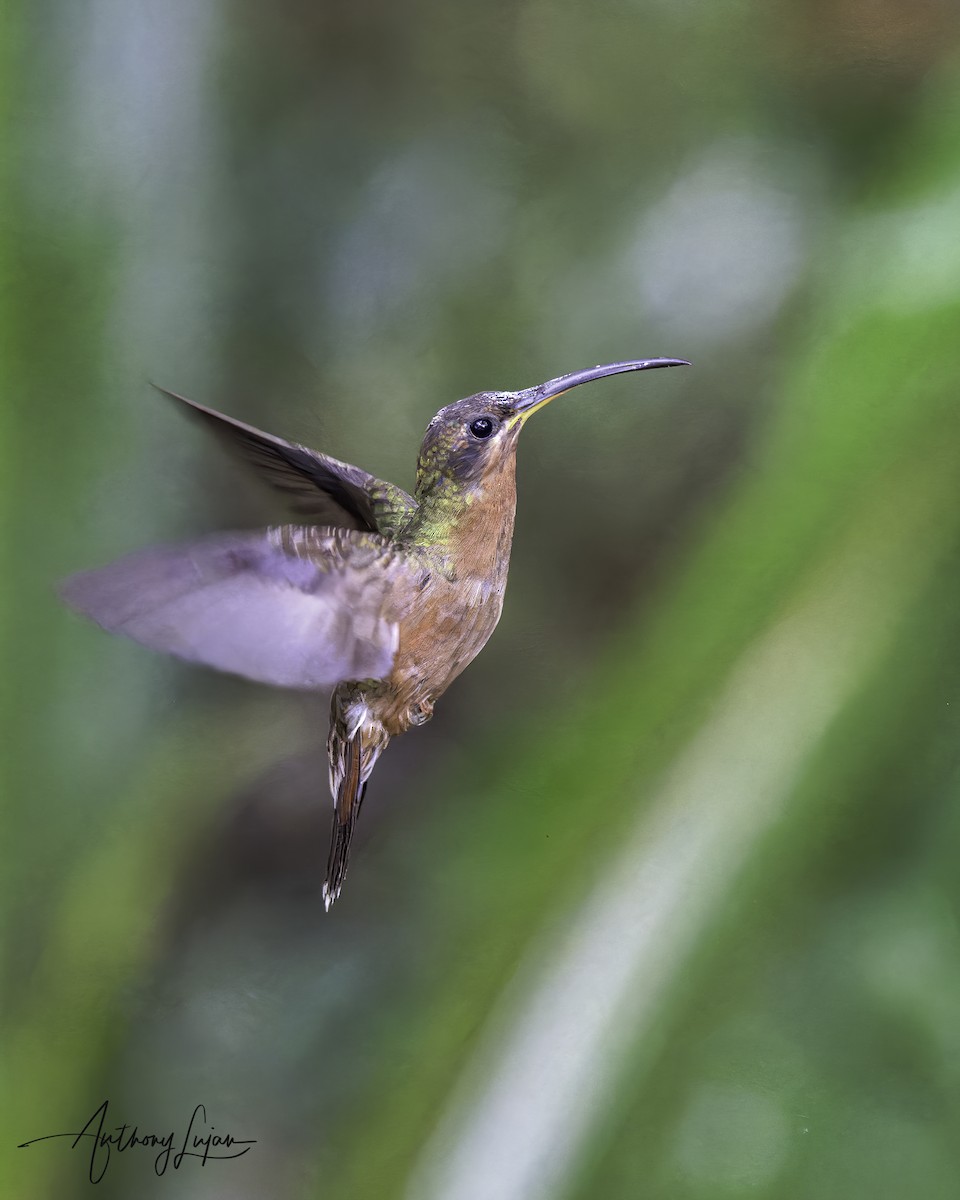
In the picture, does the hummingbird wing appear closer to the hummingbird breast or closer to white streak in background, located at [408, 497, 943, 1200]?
the hummingbird breast

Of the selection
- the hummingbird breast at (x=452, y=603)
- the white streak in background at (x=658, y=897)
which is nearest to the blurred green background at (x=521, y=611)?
the white streak in background at (x=658, y=897)

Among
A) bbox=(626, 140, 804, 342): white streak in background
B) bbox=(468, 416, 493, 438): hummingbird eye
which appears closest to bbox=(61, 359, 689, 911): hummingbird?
bbox=(468, 416, 493, 438): hummingbird eye

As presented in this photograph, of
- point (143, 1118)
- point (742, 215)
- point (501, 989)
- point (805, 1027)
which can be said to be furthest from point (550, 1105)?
point (742, 215)

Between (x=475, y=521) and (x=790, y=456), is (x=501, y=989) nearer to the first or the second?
(x=475, y=521)

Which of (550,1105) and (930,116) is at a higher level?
(930,116)

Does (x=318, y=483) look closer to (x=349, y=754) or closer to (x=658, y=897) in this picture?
(x=349, y=754)
